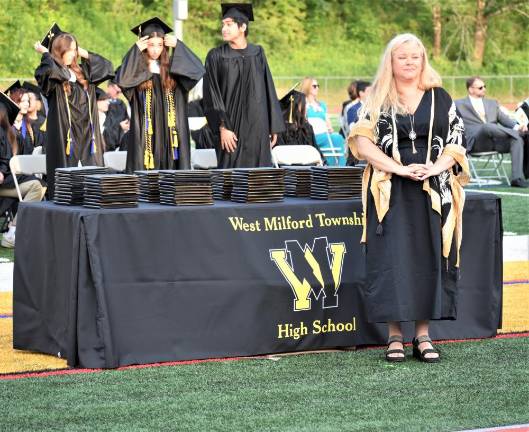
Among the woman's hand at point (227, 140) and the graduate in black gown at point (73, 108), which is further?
the graduate in black gown at point (73, 108)

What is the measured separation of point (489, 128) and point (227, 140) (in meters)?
9.68

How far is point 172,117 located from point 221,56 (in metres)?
0.81

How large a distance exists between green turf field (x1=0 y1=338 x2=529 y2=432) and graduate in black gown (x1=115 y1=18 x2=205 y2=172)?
11.8ft

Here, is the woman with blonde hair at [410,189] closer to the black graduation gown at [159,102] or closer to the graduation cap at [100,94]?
the black graduation gown at [159,102]

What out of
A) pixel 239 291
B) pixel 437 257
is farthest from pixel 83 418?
pixel 437 257

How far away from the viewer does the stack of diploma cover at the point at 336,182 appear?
7.73 meters

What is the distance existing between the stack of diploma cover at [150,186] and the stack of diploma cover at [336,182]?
37.1 inches

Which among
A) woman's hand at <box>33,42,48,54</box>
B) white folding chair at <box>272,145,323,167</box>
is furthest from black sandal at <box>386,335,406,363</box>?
white folding chair at <box>272,145,323,167</box>

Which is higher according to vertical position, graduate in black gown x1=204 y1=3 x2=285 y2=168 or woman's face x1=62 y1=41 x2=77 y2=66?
woman's face x1=62 y1=41 x2=77 y2=66

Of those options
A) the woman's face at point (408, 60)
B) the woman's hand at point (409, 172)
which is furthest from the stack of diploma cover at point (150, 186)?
the woman's face at point (408, 60)

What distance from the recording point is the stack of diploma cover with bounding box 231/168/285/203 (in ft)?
Result: 24.7

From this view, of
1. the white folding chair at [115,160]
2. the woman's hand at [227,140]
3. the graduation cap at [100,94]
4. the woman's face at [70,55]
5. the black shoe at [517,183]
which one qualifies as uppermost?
the woman's face at [70,55]

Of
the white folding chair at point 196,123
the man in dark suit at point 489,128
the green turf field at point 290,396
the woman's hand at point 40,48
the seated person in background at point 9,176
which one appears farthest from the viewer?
the man in dark suit at point 489,128

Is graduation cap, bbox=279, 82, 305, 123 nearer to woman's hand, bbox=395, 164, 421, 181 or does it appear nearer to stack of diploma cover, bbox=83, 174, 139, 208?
stack of diploma cover, bbox=83, 174, 139, 208
